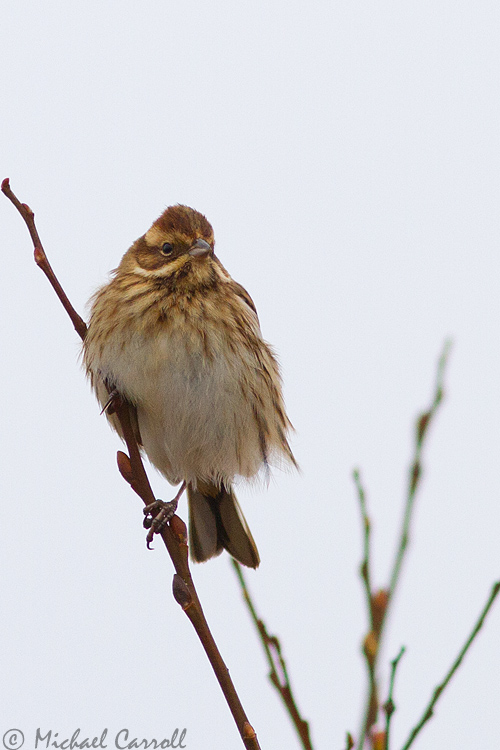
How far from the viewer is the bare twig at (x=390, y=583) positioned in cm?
183

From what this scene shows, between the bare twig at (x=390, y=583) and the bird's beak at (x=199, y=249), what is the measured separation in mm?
3607

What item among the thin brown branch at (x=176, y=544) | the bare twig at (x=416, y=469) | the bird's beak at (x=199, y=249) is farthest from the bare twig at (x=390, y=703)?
the bird's beak at (x=199, y=249)

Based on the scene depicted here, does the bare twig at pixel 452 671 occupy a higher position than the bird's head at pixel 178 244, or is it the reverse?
the bird's head at pixel 178 244

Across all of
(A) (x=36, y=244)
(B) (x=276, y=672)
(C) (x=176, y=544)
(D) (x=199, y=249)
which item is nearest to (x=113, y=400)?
(D) (x=199, y=249)

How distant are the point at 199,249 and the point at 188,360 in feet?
2.21

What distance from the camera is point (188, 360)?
5410 mm

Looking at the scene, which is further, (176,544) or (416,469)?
(176,544)

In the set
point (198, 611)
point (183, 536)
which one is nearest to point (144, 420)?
point (183, 536)

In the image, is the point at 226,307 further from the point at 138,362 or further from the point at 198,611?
the point at 198,611

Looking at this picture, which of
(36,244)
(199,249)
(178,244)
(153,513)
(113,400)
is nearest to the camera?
(36,244)

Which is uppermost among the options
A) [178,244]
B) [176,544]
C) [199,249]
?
[178,244]

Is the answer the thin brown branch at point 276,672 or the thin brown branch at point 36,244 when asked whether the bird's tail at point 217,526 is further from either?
the thin brown branch at point 276,672

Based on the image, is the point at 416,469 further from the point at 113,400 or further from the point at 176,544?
the point at 113,400

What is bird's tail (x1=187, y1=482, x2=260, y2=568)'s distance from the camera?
6.25 meters
